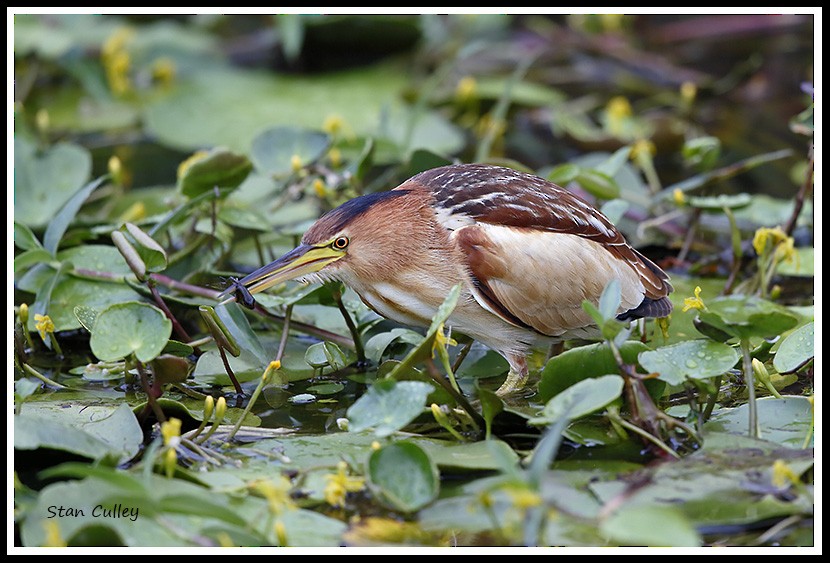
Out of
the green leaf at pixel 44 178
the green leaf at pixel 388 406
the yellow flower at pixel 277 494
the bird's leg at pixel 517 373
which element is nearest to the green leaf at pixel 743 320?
the bird's leg at pixel 517 373

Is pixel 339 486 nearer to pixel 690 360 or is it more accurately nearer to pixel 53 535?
pixel 53 535

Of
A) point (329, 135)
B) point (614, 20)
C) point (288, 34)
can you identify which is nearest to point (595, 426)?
point (329, 135)

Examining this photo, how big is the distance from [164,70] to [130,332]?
4.36m

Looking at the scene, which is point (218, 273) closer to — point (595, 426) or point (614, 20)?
point (595, 426)

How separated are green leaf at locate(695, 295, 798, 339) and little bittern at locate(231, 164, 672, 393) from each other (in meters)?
0.44

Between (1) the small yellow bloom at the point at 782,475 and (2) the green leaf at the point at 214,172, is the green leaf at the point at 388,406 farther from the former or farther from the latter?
(2) the green leaf at the point at 214,172

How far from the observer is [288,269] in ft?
12.1

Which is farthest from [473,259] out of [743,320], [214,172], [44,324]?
[44,324]

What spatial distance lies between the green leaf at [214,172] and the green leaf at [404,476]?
6.40 ft

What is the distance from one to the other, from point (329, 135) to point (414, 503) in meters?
2.65

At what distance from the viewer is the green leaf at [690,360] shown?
10.7 feet

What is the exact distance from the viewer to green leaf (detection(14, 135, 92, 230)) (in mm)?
5062

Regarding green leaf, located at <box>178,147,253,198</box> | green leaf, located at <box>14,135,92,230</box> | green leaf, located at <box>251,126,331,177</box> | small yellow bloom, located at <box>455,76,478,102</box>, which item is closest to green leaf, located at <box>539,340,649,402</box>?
green leaf, located at <box>178,147,253,198</box>

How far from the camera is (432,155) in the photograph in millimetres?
4898
